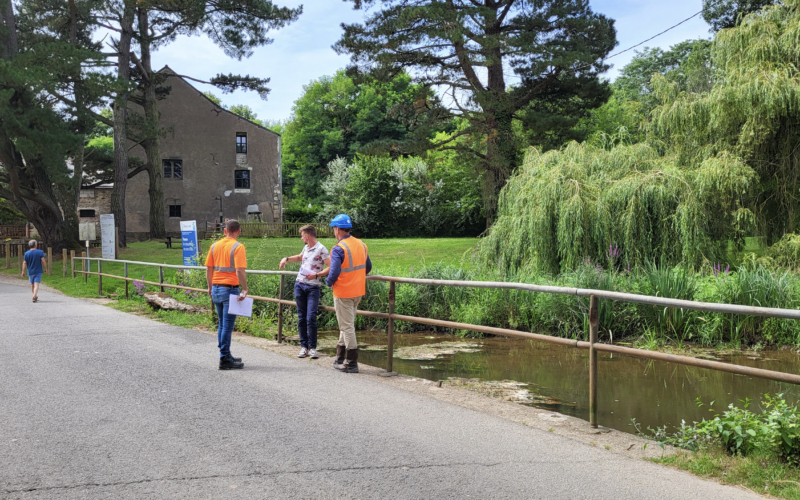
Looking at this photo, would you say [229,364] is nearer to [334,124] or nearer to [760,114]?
[760,114]

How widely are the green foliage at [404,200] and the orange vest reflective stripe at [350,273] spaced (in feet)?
124

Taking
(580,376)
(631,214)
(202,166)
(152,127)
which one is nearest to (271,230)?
(202,166)

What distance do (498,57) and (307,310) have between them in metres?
20.9

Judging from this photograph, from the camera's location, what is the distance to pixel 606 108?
174ft

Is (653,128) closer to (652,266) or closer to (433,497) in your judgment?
(652,266)

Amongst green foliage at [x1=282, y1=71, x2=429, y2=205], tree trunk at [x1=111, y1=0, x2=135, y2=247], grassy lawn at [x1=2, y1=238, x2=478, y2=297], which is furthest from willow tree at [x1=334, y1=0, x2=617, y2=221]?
green foliage at [x1=282, y1=71, x2=429, y2=205]

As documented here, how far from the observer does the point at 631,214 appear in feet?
48.0

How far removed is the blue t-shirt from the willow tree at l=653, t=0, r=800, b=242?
16.7 m

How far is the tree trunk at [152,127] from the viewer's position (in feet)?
115

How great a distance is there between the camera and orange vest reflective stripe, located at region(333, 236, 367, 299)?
7703mm

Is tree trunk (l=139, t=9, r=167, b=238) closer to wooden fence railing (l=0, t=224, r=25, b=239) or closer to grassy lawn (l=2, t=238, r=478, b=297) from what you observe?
grassy lawn (l=2, t=238, r=478, b=297)

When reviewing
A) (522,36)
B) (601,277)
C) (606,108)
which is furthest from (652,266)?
(606,108)

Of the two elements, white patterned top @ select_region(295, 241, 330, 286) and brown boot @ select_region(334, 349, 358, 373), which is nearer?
brown boot @ select_region(334, 349, 358, 373)

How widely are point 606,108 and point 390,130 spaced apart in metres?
20.4
